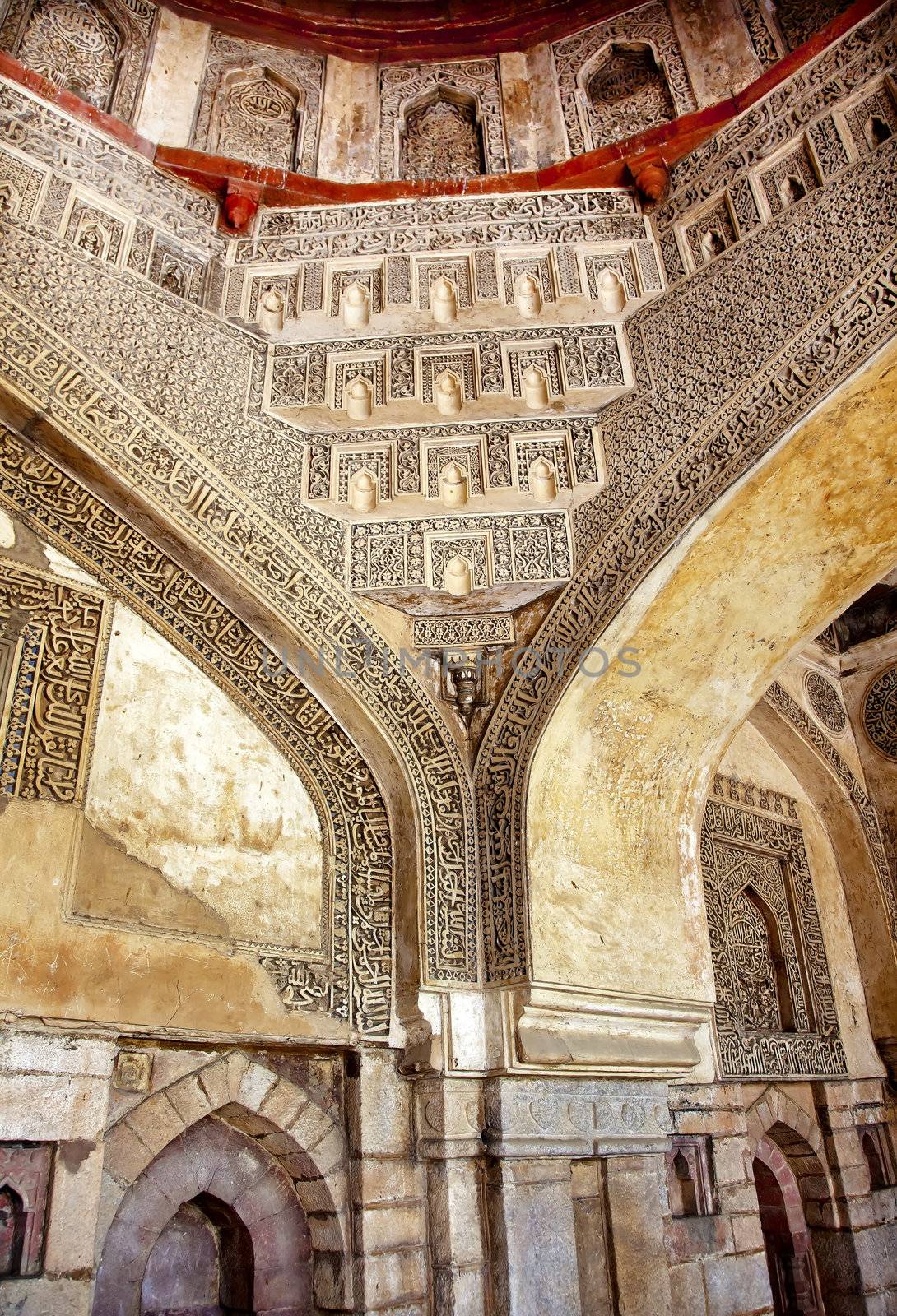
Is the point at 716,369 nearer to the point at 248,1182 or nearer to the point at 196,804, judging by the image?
the point at 196,804

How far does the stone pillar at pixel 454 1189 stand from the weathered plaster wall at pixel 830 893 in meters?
2.58

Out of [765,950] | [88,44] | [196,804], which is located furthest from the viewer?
[765,950]

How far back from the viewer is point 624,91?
494 centimetres

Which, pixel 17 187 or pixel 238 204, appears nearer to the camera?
pixel 17 187

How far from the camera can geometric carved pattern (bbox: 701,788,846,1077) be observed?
5023 millimetres

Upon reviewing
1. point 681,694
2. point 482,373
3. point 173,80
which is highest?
point 173,80

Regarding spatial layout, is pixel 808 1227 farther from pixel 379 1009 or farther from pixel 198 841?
pixel 198 841

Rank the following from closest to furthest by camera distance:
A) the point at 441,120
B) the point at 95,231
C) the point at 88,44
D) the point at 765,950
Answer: the point at 95,231, the point at 88,44, the point at 441,120, the point at 765,950

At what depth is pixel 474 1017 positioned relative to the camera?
12.4 feet

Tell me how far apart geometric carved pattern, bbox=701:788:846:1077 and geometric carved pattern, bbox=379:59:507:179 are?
11.3 ft

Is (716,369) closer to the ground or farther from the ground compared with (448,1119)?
farther from the ground

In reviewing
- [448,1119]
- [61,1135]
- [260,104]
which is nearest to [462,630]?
[448,1119]

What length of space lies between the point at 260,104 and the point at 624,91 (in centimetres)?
176

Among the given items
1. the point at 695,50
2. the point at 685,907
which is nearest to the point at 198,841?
the point at 685,907
